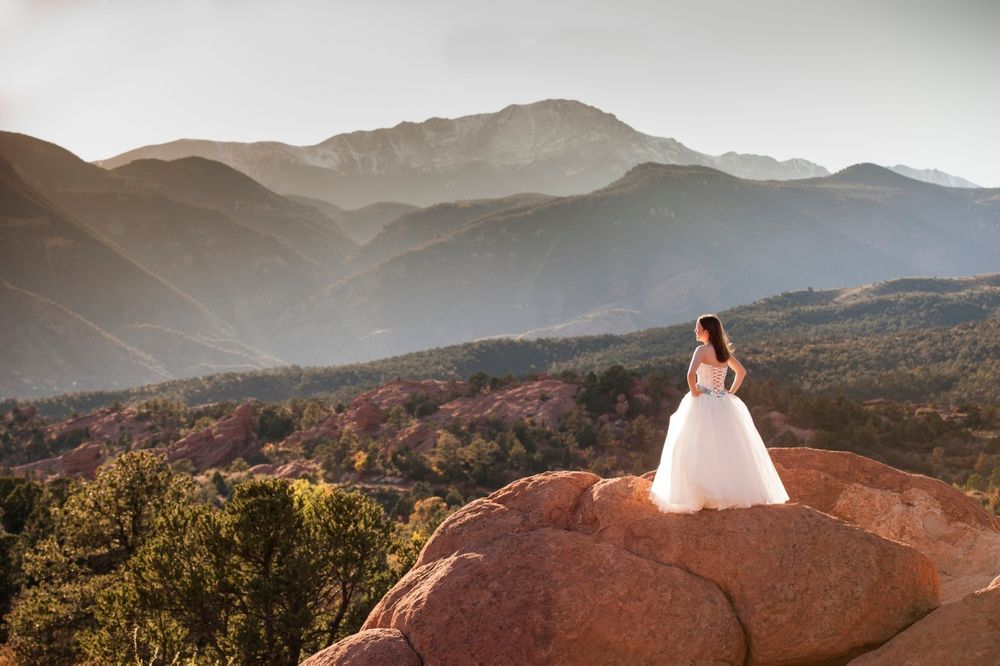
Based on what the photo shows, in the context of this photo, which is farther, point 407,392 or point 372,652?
point 407,392

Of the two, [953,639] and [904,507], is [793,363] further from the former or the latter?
[953,639]

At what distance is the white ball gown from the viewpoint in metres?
11.6

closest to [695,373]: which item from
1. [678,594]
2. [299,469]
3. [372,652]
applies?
[678,594]

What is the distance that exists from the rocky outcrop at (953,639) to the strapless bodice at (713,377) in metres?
4.60

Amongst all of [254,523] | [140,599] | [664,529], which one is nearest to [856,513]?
[664,529]

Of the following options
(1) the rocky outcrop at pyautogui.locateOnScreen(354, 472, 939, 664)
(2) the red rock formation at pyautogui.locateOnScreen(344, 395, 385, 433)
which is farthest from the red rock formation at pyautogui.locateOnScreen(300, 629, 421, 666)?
(2) the red rock formation at pyautogui.locateOnScreen(344, 395, 385, 433)

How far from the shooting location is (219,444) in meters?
90.6

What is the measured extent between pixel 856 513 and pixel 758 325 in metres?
188

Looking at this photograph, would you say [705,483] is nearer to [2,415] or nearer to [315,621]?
[315,621]

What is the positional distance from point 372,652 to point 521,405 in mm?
80806

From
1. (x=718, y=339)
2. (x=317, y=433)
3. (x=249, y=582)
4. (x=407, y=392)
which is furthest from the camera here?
(x=407, y=392)

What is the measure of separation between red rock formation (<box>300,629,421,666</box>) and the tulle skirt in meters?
4.72

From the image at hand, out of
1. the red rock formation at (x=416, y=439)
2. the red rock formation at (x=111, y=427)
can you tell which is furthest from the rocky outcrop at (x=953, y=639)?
the red rock formation at (x=111, y=427)

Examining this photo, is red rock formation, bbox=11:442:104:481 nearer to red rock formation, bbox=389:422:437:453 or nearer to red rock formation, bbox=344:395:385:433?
red rock formation, bbox=344:395:385:433
